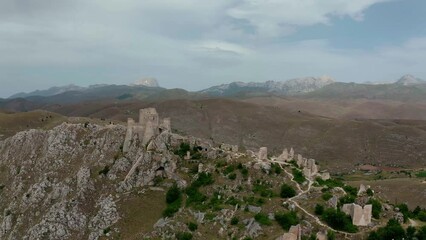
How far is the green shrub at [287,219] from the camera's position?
6881cm

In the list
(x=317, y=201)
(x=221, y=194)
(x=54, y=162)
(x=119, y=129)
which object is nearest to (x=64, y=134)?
(x=54, y=162)

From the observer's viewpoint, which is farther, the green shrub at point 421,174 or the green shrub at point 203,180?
the green shrub at point 421,174

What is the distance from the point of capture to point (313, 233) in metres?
66.9

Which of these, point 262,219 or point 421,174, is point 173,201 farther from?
point 421,174

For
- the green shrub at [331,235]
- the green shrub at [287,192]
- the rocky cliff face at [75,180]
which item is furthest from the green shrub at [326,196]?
the rocky cliff face at [75,180]

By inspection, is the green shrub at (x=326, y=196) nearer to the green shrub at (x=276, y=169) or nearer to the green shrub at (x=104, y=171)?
the green shrub at (x=276, y=169)

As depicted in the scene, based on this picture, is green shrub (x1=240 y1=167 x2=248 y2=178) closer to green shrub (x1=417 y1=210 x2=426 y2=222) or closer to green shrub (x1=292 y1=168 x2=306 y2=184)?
green shrub (x1=292 y1=168 x2=306 y2=184)

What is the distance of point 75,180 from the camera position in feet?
322

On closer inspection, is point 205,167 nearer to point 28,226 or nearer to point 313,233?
point 313,233

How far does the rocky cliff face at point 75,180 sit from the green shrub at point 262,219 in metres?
20.1

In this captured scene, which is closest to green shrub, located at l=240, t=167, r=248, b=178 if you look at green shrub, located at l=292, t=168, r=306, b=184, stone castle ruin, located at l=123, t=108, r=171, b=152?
green shrub, located at l=292, t=168, r=306, b=184

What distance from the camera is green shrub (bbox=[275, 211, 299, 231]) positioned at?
226 feet

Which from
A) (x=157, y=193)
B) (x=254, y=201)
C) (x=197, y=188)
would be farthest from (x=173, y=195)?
(x=254, y=201)

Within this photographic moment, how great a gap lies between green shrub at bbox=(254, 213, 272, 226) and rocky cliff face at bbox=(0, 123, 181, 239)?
20.1m
